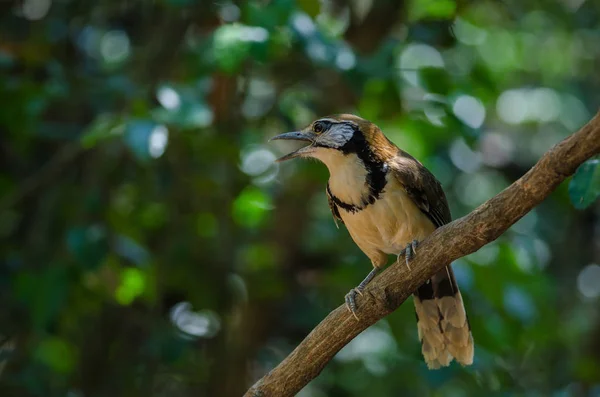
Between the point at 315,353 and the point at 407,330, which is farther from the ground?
the point at 315,353

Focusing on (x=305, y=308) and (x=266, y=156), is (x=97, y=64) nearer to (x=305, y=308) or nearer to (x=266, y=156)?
(x=266, y=156)

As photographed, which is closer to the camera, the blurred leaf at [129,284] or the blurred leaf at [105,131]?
the blurred leaf at [105,131]

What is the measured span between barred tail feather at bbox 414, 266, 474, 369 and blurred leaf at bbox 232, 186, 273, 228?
1.57 metres

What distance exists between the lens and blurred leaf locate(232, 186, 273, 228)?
601 cm

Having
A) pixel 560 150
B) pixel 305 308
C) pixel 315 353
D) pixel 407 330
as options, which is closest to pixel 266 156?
pixel 305 308

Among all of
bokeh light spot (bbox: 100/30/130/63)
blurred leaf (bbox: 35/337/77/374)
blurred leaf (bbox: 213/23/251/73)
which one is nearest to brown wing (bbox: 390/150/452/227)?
blurred leaf (bbox: 213/23/251/73)

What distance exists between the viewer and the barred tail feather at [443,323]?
4.62m

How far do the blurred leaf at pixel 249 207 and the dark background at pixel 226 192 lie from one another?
13 millimetres

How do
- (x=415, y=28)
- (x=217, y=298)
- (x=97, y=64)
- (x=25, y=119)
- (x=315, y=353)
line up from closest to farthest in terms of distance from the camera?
(x=315, y=353) → (x=415, y=28) → (x=25, y=119) → (x=217, y=298) → (x=97, y=64)

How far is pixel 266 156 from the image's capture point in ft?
22.4

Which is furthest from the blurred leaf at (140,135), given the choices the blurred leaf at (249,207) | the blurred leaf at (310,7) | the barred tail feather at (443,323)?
the barred tail feather at (443,323)

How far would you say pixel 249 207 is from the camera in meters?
6.01

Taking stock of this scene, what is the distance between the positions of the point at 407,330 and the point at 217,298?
130cm

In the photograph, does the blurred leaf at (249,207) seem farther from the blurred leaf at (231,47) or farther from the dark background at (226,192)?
the blurred leaf at (231,47)
